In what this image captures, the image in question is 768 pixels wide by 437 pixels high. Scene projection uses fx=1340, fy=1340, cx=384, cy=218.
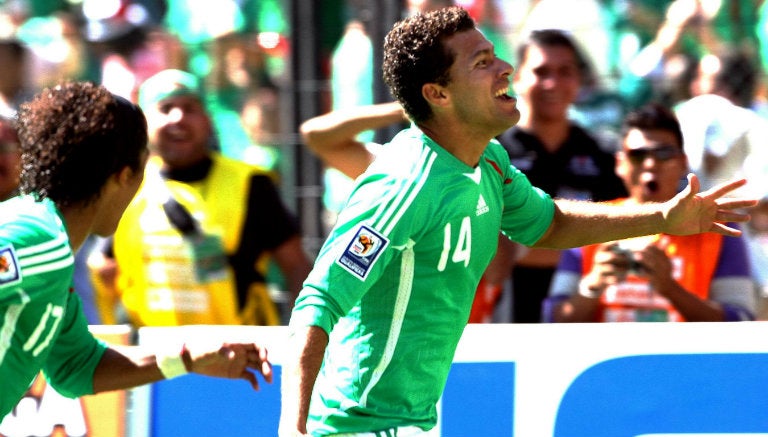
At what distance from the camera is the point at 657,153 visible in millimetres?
5133

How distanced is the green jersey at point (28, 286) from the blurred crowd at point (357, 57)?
258 centimetres

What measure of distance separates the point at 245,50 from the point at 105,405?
2.07 m

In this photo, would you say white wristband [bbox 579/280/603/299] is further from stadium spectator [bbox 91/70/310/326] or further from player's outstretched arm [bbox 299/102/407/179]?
stadium spectator [bbox 91/70/310/326]

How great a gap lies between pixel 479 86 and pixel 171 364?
1.14 metres

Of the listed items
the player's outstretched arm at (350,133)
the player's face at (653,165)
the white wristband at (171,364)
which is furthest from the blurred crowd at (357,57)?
the white wristband at (171,364)

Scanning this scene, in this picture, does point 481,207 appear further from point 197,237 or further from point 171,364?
point 197,237

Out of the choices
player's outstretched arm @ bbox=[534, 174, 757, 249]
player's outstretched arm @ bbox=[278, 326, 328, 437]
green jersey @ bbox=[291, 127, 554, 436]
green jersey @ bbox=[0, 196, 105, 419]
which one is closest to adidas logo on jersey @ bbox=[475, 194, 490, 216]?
green jersey @ bbox=[291, 127, 554, 436]

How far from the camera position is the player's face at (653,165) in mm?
5098

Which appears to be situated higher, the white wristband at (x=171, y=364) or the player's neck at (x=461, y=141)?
the player's neck at (x=461, y=141)

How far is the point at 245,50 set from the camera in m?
6.28

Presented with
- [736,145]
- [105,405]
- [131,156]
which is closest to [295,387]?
[131,156]

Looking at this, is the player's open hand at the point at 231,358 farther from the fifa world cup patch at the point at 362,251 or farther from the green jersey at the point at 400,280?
the fifa world cup patch at the point at 362,251

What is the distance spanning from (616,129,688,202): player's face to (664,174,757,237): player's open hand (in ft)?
3.99

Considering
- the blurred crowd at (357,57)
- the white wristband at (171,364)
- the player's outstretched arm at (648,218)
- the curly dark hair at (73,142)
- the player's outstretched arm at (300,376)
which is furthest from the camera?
the blurred crowd at (357,57)
